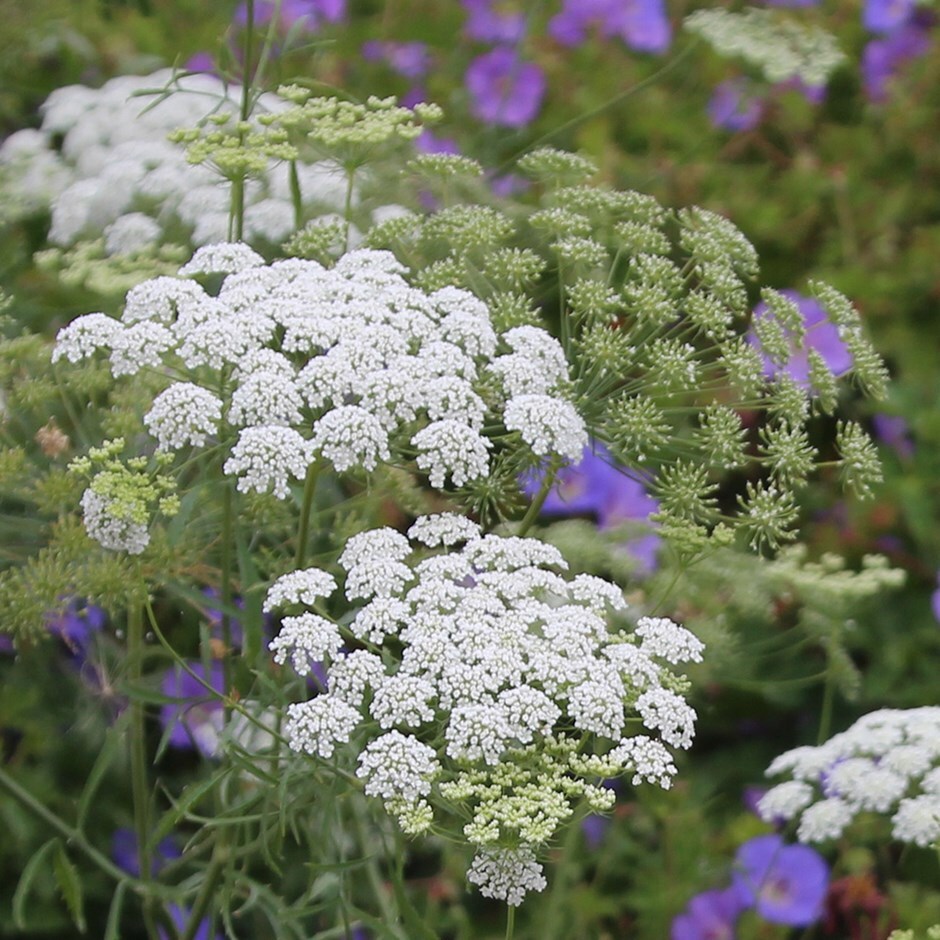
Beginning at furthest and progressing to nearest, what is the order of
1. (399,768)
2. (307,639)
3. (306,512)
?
(306,512), (307,639), (399,768)

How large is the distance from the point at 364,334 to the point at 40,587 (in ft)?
1.78

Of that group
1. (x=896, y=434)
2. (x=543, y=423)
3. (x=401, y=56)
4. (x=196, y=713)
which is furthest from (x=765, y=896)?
(x=401, y=56)

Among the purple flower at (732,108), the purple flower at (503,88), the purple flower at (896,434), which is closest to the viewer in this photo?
the purple flower at (896,434)

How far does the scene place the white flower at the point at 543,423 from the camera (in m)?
1.68

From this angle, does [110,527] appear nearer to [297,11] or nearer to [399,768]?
[399,768]

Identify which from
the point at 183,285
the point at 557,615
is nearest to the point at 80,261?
the point at 183,285

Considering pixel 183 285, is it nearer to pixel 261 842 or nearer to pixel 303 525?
Answer: pixel 303 525

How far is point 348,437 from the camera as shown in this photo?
160 cm

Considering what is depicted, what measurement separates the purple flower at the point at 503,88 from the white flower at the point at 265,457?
2515 millimetres

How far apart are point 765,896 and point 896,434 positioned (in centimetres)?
138

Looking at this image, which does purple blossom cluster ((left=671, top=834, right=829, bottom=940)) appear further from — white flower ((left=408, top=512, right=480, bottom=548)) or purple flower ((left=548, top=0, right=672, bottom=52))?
purple flower ((left=548, top=0, right=672, bottom=52))

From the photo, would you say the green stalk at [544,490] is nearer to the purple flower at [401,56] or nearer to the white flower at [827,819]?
the white flower at [827,819]

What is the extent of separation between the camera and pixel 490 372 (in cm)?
182

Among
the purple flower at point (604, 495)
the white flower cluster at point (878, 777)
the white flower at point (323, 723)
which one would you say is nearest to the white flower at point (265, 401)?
the white flower at point (323, 723)
